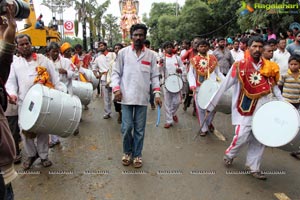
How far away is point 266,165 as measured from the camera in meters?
4.65

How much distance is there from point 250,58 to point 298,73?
→ 145cm

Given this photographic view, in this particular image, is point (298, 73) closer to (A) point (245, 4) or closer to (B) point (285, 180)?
(B) point (285, 180)

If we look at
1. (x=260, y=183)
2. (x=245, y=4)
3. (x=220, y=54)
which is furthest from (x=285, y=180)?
(x=245, y=4)

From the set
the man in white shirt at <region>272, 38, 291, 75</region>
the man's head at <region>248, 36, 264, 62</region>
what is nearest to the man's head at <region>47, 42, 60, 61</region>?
the man's head at <region>248, 36, 264, 62</region>

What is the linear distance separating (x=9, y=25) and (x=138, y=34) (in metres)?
2.67

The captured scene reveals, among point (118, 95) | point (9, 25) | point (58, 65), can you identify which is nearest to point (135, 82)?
point (118, 95)

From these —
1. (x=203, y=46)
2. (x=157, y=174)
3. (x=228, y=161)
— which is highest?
(x=203, y=46)

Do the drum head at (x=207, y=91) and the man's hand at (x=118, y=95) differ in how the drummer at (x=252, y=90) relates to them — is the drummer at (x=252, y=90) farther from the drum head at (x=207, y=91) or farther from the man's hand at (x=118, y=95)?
the man's hand at (x=118, y=95)

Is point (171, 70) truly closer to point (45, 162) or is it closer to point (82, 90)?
point (82, 90)

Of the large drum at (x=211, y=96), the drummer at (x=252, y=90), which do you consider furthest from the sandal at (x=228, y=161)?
the large drum at (x=211, y=96)

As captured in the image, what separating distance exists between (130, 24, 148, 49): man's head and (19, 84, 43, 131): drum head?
1.41m

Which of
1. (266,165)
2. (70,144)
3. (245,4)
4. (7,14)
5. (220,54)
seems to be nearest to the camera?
(7,14)

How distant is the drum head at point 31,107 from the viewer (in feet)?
12.6

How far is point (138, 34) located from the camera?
14.4 feet
